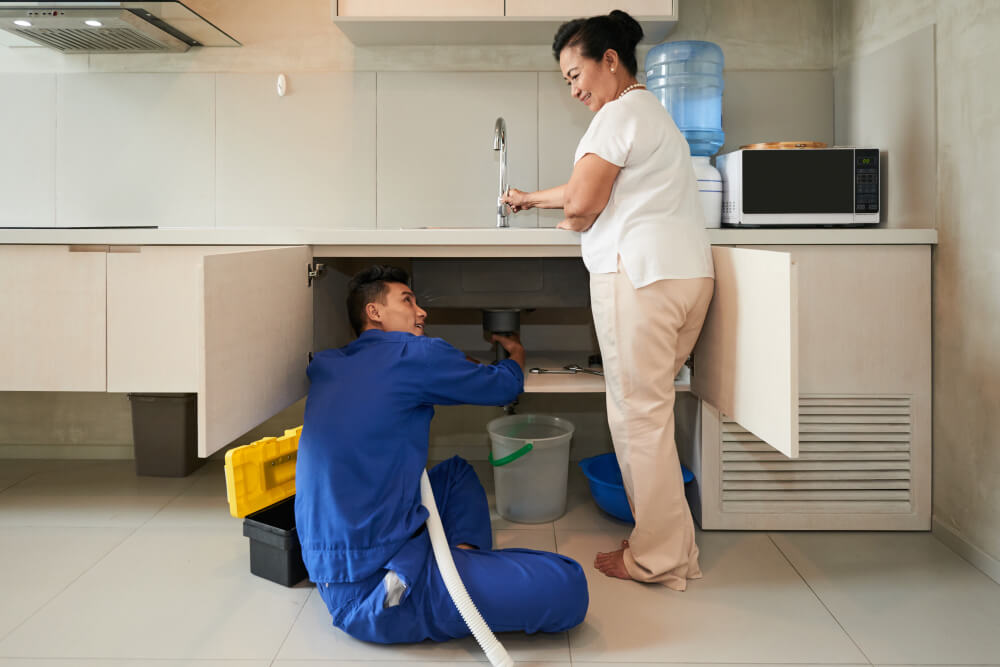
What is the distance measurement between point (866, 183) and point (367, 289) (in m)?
1.47

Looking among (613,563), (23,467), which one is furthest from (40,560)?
(613,563)

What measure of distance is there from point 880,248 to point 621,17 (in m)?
0.95

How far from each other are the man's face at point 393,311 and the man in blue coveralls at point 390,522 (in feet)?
0.49

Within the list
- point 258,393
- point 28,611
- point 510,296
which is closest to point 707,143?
point 510,296

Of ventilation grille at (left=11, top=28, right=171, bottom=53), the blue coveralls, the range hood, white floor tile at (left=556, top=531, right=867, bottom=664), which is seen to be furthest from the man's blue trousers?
ventilation grille at (left=11, top=28, right=171, bottom=53)

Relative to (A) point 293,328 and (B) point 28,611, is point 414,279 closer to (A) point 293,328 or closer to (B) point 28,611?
(A) point 293,328

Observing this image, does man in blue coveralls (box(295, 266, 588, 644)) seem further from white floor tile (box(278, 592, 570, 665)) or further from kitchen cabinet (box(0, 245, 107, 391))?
kitchen cabinet (box(0, 245, 107, 391))

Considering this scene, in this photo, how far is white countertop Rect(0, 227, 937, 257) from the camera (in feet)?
6.45

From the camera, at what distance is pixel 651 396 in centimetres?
170

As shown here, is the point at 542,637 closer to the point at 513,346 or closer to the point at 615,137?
the point at 513,346

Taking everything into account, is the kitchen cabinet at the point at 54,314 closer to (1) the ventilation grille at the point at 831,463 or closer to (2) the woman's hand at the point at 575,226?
(2) the woman's hand at the point at 575,226

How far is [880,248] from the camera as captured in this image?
1.99 meters

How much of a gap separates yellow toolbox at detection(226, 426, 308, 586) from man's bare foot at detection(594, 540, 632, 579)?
2.41ft

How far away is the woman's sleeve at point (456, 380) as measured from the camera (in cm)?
155
